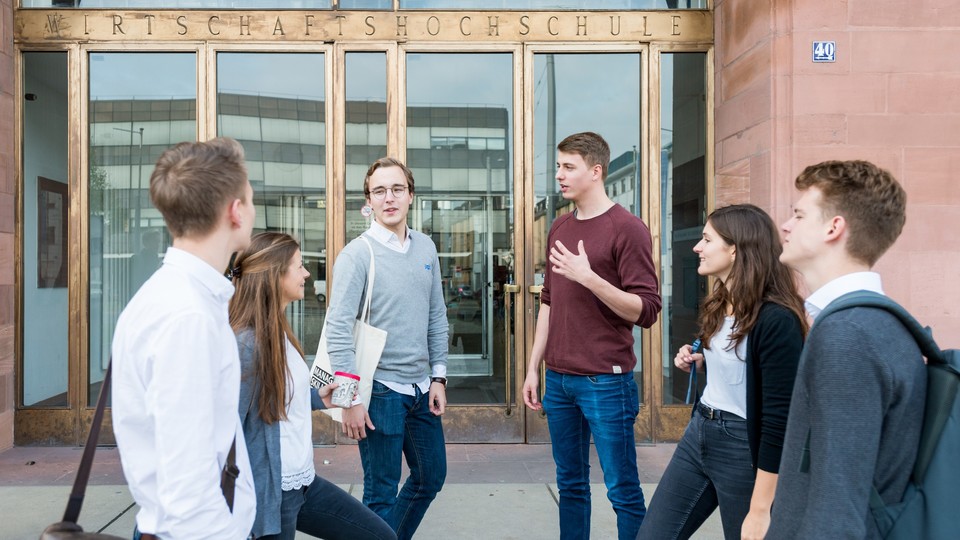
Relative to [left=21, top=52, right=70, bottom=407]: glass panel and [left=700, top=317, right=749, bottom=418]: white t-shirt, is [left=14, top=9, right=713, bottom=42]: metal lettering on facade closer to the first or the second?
[left=21, top=52, right=70, bottom=407]: glass panel

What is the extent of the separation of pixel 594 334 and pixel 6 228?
15.7ft

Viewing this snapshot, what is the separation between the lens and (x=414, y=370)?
3283mm

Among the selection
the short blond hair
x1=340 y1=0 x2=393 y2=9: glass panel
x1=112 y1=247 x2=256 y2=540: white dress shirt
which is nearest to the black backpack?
x1=112 y1=247 x2=256 y2=540: white dress shirt

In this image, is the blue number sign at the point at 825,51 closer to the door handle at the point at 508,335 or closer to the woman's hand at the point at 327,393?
the door handle at the point at 508,335

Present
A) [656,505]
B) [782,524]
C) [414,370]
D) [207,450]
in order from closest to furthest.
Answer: [207,450] → [782,524] → [656,505] → [414,370]

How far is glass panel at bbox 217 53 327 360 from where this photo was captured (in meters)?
6.09

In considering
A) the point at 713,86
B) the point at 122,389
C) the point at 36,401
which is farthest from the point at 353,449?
the point at 122,389

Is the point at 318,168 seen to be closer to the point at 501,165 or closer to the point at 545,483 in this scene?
the point at 501,165

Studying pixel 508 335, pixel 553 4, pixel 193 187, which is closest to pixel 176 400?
pixel 193 187

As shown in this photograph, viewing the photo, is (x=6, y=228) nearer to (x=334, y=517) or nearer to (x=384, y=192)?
(x=384, y=192)

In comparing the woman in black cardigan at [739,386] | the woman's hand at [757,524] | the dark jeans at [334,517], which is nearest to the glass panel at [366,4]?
the woman in black cardigan at [739,386]

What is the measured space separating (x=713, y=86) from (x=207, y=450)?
554 centimetres

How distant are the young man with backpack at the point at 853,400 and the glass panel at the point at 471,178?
4.39m

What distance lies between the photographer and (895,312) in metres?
1.58
